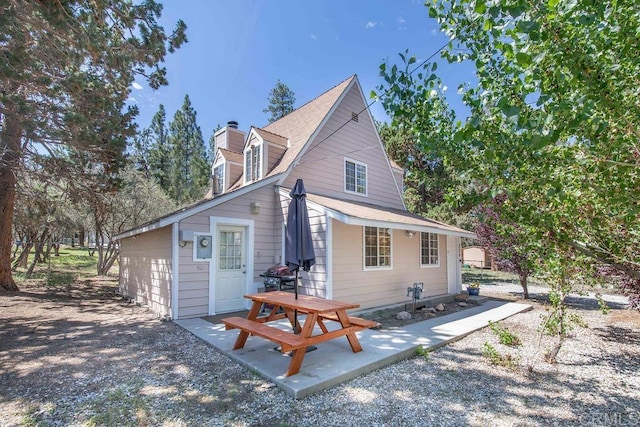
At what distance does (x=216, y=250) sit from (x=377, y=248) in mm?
4354

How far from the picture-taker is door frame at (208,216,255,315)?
7934 millimetres

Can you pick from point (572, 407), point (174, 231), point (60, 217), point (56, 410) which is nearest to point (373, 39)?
point (174, 231)

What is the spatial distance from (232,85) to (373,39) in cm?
1199

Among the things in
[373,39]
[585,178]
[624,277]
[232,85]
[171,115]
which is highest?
[171,115]

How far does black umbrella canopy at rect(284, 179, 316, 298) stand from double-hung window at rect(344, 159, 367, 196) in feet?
17.1

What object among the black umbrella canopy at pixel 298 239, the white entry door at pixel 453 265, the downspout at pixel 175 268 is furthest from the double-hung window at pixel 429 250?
the downspout at pixel 175 268

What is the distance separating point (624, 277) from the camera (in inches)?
273

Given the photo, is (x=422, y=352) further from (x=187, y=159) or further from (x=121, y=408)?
(x=187, y=159)

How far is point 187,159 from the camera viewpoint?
3356 cm

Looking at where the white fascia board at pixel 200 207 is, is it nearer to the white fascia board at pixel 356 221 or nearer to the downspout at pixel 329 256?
the white fascia board at pixel 356 221

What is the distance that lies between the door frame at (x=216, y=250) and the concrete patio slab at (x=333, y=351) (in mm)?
828

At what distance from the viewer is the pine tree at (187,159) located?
30.9 m

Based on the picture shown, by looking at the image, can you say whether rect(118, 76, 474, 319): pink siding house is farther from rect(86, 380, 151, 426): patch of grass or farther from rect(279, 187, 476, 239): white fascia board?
rect(86, 380, 151, 426): patch of grass

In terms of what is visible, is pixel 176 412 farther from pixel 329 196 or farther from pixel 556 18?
pixel 329 196
